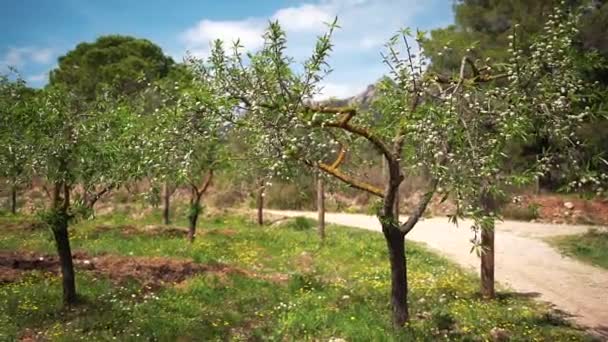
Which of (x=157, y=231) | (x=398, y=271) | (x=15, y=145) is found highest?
(x=15, y=145)

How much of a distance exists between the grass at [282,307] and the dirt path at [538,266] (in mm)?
980

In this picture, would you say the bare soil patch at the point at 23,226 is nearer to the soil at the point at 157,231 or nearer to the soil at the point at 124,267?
the soil at the point at 157,231

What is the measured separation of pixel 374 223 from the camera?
3183cm

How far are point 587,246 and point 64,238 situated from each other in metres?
19.5

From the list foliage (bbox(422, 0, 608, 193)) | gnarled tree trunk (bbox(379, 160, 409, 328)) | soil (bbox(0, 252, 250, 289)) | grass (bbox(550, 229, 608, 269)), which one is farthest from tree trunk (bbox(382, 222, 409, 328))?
foliage (bbox(422, 0, 608, 193))

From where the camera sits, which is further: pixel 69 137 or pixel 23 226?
pixel 23 226

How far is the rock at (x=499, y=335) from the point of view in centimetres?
963

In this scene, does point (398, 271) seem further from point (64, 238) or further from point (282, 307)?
point (64, 238)

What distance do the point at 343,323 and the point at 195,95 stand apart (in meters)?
5.43

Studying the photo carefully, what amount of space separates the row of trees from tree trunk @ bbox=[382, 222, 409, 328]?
23 mm

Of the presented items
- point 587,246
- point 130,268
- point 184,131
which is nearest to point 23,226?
point 130,268

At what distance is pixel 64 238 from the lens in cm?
1178

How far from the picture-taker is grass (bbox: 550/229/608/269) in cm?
1862

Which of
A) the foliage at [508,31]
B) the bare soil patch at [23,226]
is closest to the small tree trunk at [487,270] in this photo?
the foliage at [508,31]
